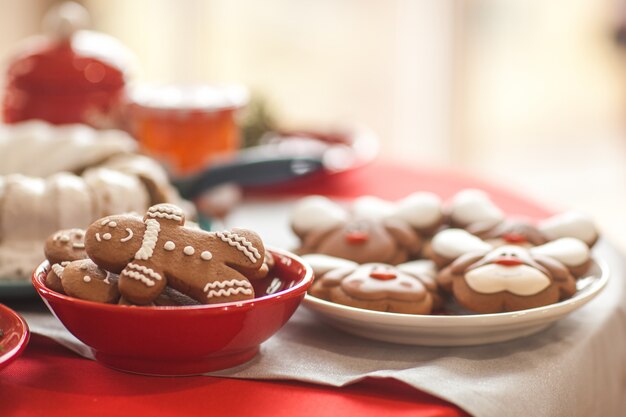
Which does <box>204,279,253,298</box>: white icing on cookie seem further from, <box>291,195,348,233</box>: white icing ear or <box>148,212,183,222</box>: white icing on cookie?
<box>291,195,348,233</box>: white icing ear

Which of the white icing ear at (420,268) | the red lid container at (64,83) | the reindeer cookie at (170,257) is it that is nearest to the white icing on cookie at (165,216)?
the reindeer cookie at (170,257)

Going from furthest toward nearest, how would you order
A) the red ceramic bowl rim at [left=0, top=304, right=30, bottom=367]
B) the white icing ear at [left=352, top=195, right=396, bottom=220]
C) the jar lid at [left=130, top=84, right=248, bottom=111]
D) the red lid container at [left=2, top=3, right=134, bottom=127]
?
the red lid container at [left=2, top=3, right=134, bottom=127] → the jar lid at [left=130, top=84, right=248, bottom=111] → the white icing ear at [left=352, top=195, right=396, bottom=220] → the red ceramic bowl rim at [left=0, top=304, right=30, bottom=367]

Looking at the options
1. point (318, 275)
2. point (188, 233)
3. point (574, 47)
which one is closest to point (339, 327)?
point (318, 275)

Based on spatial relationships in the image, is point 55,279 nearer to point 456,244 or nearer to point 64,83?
point 456,244

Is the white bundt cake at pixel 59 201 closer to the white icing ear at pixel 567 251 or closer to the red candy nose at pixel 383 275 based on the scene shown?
the red candy nose at pixel 383 275

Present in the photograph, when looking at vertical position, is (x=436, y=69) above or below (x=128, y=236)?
below

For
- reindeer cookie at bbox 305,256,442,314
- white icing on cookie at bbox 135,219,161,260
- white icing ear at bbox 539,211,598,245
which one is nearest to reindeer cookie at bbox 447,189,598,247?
white icing ear at bbox 539,211,598,245

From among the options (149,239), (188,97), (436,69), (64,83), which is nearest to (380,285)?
(149,239)
